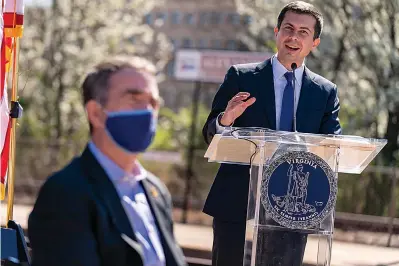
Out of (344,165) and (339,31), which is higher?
(339,31)

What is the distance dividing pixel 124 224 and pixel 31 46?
76.5ft

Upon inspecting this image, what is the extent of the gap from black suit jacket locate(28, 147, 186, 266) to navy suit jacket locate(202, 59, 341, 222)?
6.59 ft

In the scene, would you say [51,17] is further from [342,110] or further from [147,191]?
[147,191]

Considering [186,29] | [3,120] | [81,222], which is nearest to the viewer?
[81,222]

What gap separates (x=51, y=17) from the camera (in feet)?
82.3

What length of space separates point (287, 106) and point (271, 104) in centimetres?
9

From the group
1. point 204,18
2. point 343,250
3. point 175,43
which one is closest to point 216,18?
point 204,18

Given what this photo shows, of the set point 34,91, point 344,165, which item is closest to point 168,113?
point 34,91

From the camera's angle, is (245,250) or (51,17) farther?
(51,17)

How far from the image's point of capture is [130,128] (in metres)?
3.06

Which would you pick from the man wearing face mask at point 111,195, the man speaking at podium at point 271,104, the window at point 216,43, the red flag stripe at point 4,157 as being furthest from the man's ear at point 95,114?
the window at point 216,43

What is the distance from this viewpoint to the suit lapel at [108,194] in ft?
9.89

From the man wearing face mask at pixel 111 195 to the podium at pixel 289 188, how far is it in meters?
1.45

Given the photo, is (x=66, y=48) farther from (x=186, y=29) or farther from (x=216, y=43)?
(x=186, y=29)
